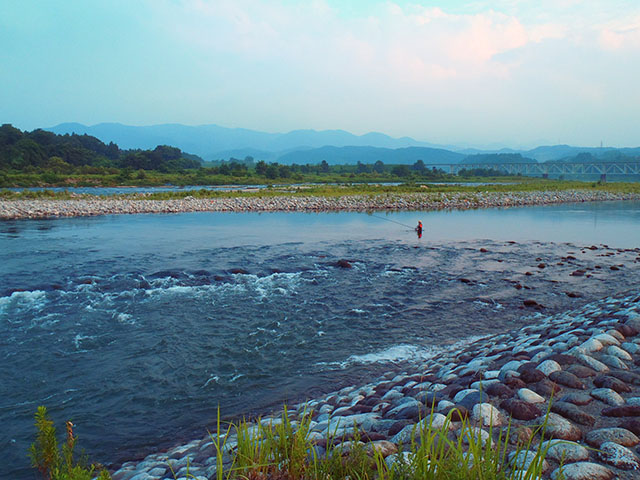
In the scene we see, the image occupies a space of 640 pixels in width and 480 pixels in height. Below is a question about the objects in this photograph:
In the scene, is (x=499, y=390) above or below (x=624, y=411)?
below

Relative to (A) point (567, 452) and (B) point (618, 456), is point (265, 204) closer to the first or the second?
(A) point (567, 452)

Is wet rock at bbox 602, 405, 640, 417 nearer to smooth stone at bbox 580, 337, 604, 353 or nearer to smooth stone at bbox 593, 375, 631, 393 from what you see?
smooth stone at bbox 593, 375, 631, 393

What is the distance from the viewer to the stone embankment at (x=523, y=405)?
2711mm

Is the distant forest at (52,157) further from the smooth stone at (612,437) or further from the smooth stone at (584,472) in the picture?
the smooth stone at (584,472)

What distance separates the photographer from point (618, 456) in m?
2.56

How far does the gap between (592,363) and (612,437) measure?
1556mm

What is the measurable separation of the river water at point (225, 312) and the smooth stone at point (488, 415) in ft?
8.81

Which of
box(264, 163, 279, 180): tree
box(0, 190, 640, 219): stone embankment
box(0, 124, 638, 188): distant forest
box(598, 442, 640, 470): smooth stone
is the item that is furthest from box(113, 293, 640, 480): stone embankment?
box(264, 163, 279, 180): tree

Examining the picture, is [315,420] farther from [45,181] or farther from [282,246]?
[45,181]

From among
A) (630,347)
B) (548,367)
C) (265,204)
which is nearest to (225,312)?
(548,367)

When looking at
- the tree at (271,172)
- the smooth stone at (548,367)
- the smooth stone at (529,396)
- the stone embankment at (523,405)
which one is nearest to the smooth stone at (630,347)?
the stone embankment at (523,405)

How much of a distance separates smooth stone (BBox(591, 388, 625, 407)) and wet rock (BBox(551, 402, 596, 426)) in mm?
320

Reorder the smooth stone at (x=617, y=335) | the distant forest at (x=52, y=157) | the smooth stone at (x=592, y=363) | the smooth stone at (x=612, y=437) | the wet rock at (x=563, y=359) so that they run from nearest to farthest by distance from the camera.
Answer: the smooth stone at (x=612, y=437) < the smooth stone at (x=592, y=363) < the wet rock at (x=563, y=359) < the smooth stone at (x=617, y=335) < the distant forest at (x=52, y=157)

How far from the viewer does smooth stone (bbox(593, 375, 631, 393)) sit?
3564 millimetres
